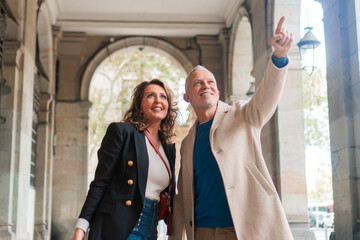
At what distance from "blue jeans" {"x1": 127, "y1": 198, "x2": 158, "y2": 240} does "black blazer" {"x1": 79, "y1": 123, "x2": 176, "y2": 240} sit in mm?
41

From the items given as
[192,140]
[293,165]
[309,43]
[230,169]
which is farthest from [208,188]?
[293,165]

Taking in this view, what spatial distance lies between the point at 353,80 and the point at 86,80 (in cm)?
918

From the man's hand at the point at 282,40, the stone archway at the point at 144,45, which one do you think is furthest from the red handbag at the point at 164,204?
the stone archway at the point at 144,45

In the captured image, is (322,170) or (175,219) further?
(322,170)

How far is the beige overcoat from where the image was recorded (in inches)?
102

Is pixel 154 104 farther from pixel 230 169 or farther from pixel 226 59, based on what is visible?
pixel 226 59

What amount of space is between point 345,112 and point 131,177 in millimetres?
3579

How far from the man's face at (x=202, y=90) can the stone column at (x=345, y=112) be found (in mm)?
3127

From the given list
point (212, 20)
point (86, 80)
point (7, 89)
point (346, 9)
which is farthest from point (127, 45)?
point (346, 9)

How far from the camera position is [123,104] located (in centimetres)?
2366

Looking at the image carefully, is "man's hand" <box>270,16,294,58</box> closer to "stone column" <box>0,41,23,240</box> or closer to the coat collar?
the coat collar

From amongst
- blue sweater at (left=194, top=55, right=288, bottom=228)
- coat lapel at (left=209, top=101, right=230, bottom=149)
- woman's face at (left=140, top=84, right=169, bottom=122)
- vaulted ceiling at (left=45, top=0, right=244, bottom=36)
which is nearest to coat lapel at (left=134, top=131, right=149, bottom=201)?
woman's face at (left=140, top=84, right=169, bottom=122)

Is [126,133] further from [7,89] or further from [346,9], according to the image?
[7,89]

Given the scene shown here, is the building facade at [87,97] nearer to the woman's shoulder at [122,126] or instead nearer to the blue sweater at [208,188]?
the blue sweater at [208,188]
